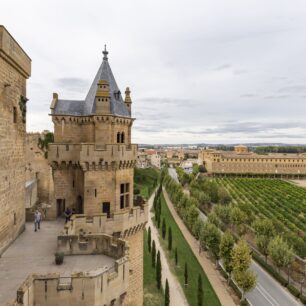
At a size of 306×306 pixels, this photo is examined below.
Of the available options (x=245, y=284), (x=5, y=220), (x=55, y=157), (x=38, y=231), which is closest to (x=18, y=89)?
(x=55, y=157)

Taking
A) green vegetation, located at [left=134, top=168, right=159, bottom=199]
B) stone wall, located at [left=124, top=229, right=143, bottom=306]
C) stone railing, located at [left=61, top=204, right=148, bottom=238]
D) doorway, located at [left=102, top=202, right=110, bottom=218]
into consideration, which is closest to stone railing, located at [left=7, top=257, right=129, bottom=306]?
stone railing, located at [left=61, top=204, right=148, bottom=238]

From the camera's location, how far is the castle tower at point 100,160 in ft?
65.9

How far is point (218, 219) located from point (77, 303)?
51.5 metres

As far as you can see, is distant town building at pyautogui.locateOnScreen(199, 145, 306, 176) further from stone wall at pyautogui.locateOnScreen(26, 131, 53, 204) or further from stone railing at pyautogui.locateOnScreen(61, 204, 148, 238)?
stone railing at pyautogui.locateOnScreen(61, 204, 148, 238)

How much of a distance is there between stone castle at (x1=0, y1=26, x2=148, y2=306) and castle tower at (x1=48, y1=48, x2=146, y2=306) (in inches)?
2.4

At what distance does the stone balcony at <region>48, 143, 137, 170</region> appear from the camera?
19969 mm

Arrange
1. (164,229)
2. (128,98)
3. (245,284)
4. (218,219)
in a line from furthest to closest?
1. (218,219)
2. (164,229)
3. (245,284)
4. (128,98)

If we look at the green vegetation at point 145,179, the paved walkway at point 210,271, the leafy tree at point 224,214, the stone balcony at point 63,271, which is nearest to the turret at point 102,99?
the stone balcony at point 63,271

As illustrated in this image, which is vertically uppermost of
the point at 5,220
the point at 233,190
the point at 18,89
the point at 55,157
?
the point at 18,89

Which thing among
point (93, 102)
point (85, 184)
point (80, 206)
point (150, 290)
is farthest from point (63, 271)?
point (150, 290)

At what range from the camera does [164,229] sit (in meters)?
54.7

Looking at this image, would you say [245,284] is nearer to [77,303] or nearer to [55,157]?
[55,157]

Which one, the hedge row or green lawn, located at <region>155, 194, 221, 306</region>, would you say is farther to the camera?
the hedge row

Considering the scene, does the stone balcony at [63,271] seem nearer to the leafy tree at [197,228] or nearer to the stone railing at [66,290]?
the stone railing at [66,290]
